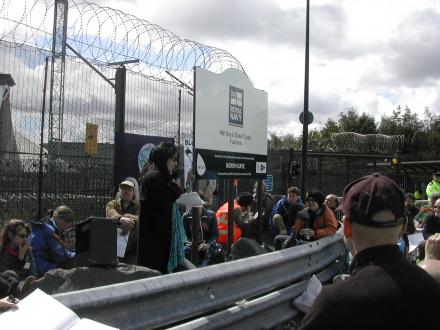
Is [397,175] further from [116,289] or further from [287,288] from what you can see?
[116,289]

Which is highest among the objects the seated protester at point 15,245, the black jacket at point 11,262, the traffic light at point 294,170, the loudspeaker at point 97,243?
the traffic light at point 294,170

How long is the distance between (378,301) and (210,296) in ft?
6.89

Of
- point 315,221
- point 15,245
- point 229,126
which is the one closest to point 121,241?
Result: point 15,245

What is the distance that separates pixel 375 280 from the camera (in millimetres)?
1771

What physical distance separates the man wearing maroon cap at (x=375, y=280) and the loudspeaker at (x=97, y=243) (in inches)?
93.0

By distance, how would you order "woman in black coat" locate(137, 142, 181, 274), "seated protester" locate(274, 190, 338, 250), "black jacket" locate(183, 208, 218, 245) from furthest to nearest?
1. "seated protester" locate(274, 190, 338, 250)
2. "black jacket" locate(183, 208, 218, 245)
3. "woman in black coat" locate(137, 142, 181, 274)

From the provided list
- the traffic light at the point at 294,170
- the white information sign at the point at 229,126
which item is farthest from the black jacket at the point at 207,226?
the traffic light at the point at 294,170

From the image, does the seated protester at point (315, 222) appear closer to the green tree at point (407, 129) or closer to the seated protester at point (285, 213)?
the seated protester at point (285, 213)

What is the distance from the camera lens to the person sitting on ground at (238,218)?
8.93 meters

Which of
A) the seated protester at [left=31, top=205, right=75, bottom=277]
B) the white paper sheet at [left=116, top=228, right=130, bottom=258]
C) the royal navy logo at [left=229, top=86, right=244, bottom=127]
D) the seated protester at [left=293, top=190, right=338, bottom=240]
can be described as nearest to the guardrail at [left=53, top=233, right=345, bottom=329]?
the white paper sheet at [left=116, top=228, right=130, bottom=258]

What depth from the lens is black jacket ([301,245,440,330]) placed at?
1.73 meters

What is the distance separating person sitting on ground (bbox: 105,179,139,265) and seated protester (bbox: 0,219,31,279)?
0.90 meters

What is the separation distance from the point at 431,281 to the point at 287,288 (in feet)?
9.95

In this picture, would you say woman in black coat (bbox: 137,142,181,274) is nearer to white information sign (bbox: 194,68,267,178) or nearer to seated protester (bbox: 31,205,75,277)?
white information sign (bbox: 194,68,267,178)
